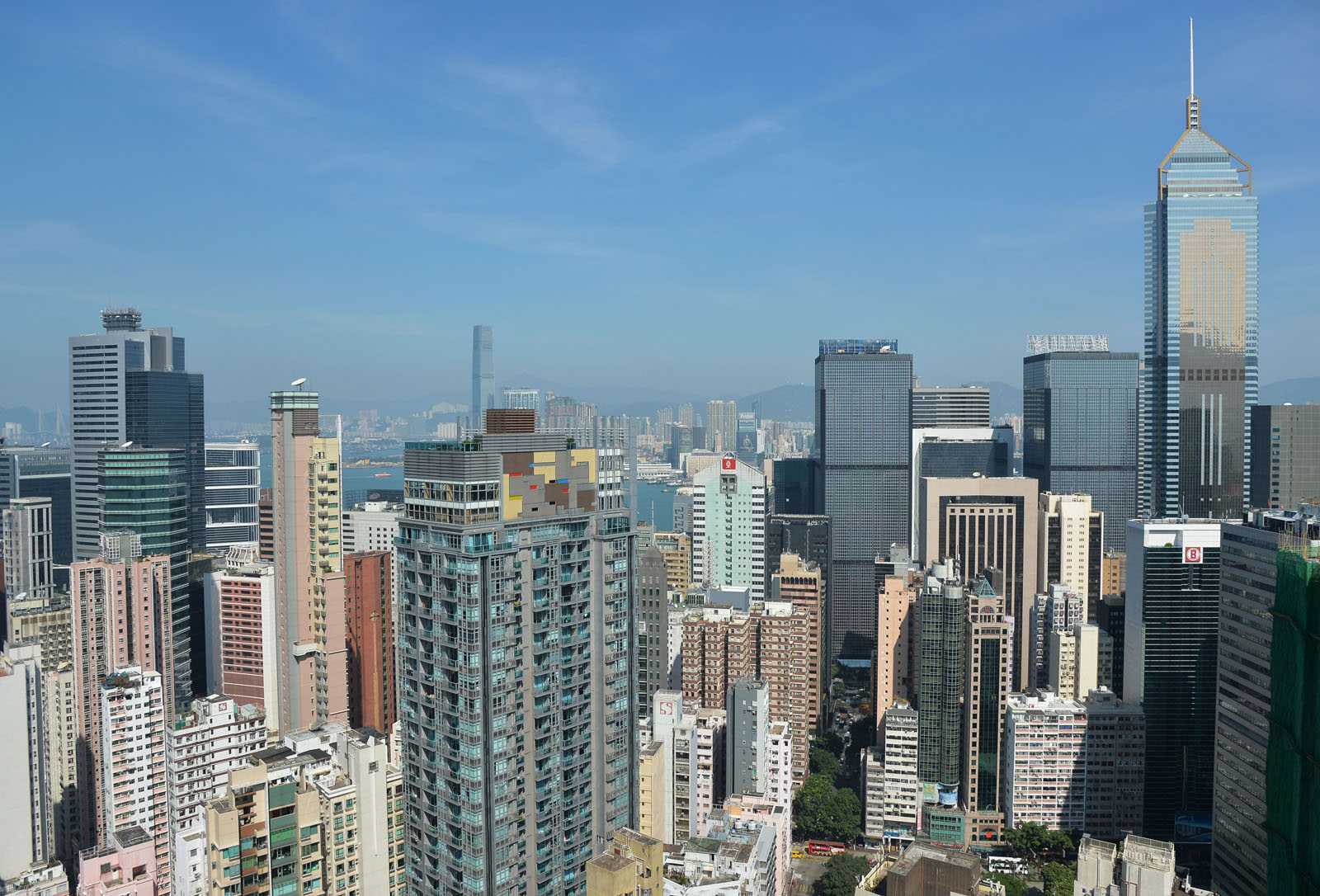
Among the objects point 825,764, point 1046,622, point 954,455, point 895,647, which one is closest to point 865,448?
point 954,455

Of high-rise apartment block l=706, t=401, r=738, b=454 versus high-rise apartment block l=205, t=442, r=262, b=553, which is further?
high-rise apartment block l=706, t=401, r=738, b=454

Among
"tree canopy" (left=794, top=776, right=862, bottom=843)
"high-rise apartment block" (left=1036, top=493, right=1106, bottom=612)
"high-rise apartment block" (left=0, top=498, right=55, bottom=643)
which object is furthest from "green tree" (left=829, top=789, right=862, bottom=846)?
"high-rise apartment block" (left=0, top=498, right=55, bottom=643)

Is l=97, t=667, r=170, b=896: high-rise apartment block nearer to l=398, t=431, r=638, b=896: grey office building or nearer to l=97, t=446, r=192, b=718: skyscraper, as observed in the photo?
l=398, t=431, r=638, b=896: grey office building

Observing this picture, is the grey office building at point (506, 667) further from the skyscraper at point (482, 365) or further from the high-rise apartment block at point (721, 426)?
the high-rise apartment block at point (721, 426)

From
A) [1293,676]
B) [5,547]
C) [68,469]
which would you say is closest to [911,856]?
[1293,676]

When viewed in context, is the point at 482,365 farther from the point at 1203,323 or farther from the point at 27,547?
the point at 1203,323

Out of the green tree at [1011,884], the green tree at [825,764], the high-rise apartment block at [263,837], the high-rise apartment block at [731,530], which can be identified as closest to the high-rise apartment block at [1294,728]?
the green tree at [1011,884]

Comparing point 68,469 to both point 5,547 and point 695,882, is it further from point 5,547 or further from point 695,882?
point 695,882
